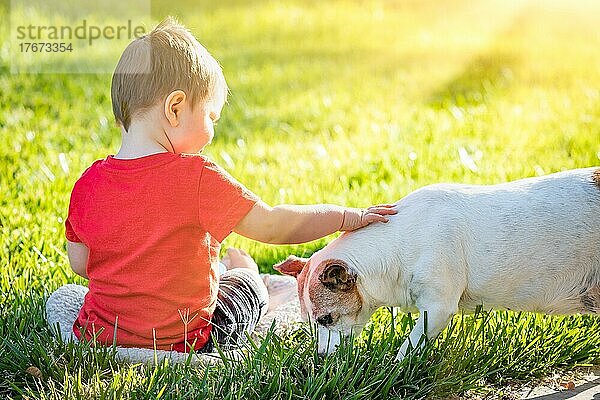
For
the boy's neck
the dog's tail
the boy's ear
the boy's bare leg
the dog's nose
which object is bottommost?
the boy's bare leg

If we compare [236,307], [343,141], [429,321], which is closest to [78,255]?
[236,307]

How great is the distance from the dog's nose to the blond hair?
2.87 feet

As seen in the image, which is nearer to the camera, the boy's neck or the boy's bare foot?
the boy's neck

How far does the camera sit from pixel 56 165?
6.11 m

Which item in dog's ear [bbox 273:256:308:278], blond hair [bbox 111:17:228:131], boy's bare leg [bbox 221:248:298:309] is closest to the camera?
blond hair [bbox 111:17:228:131]

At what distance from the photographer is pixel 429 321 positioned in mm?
3262

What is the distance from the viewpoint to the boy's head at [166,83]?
10.9 feet

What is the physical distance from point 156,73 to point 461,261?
4.06ft

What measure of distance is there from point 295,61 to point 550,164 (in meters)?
3.88

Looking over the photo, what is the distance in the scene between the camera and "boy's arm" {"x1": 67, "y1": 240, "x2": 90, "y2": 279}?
3.61m

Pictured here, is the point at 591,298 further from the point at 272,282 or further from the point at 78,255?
the point at 78,255

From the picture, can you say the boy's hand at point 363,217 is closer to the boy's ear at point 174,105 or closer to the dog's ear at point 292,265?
the dog's ear at point 292,265

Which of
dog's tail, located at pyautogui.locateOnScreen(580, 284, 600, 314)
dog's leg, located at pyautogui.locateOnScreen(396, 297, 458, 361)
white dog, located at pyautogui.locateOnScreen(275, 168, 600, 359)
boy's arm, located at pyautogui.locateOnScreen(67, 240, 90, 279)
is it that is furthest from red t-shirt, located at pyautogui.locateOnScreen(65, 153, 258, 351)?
dog's tail, located at pyautogui.locateOnScreen(580, 284, 600, 314)

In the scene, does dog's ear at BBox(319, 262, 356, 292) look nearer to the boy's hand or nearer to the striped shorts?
the boy's hand
